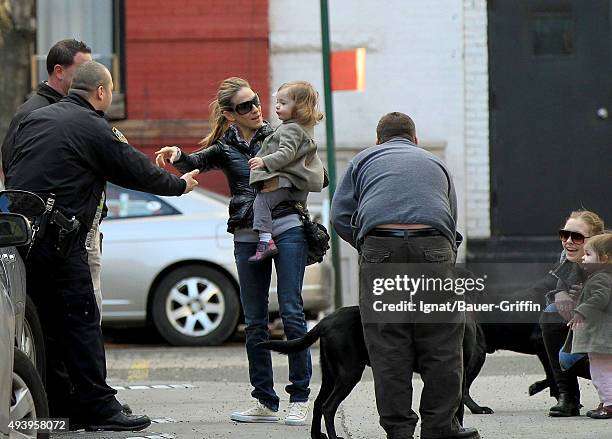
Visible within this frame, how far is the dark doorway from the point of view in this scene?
15.4 m

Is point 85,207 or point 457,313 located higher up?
point 85,207

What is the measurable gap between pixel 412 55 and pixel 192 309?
4.77 metres

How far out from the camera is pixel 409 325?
617 cm

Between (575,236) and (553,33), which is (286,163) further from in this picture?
(553,33)

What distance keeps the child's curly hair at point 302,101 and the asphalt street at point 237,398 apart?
61.4 inches

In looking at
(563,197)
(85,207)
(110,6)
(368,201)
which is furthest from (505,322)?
(110,6)

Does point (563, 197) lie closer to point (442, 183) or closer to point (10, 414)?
point (442, 183)

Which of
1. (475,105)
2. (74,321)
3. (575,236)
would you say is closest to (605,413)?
(575,236)

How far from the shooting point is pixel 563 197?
51.3 ft

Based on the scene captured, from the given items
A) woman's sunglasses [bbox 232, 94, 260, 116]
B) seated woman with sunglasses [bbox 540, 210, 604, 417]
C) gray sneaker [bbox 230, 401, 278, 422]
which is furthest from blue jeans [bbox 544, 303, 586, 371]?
woman's sunglasses [bbox 232, 94, 260, 116]

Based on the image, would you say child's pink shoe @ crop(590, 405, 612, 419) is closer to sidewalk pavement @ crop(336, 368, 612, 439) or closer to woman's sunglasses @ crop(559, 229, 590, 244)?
sidewalk pavement @ crop(336, 368, 612, 439)

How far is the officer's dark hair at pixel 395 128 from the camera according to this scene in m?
6.46

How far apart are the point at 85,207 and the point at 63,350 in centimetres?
68

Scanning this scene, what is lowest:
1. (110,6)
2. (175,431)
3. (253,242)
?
(175,431)
